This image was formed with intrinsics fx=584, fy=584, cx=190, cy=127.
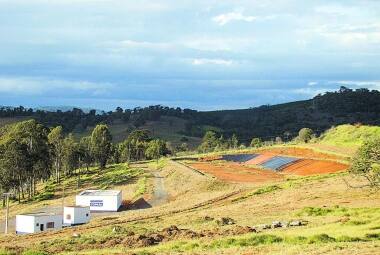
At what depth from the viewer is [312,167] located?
107250 mm

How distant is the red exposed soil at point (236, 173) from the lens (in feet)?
320

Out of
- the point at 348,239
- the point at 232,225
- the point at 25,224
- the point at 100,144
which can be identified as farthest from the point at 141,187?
the point at 348,239

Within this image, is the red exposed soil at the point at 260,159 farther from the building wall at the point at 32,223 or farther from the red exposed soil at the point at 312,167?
the building wall at the point at 32,223

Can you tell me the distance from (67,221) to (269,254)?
4507 cm

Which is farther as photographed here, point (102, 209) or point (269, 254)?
point (102, 209)

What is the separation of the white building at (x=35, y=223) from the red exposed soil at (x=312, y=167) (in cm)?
4832

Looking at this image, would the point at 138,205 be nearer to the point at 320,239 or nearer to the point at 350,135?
the point at 320,239

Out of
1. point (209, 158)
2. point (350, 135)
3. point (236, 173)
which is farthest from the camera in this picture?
point (209, 158)

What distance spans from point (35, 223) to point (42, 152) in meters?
48.8

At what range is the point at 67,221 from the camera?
7056cm

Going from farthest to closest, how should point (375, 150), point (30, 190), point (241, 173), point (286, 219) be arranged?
point (30, 190)
point (241, 173)
point (375, 150)
point (286, 219)

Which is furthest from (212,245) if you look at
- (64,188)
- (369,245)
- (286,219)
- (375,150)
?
(64,188)

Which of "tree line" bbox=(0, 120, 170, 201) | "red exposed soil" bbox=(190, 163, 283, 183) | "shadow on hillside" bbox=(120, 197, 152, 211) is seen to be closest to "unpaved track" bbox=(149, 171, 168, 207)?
"shadow on hillside" bbox=(120, 197, 152, 211)

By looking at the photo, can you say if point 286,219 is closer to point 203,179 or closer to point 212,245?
point 212,245
